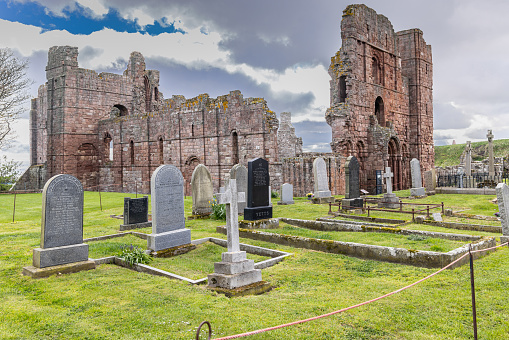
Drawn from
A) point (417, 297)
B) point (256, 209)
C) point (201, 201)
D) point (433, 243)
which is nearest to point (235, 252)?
point (417, 297)

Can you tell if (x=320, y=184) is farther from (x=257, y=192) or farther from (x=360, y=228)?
(x=360, y=228)

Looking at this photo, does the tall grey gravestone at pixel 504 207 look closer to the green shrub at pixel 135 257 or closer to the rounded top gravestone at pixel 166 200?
the rounded top gravestone at pixel 166 200

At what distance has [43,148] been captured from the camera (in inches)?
1773

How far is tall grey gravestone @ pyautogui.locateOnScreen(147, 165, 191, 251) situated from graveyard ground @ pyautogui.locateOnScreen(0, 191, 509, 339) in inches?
28.3

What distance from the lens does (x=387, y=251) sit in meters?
6.86

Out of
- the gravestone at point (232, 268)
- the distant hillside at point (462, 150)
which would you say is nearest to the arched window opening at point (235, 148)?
the gravestone at point (232, 268)

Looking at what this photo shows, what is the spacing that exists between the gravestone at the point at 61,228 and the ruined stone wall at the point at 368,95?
1812 cm

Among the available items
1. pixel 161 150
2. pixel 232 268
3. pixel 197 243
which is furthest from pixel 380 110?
pixel 232 268

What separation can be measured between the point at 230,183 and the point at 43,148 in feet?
154

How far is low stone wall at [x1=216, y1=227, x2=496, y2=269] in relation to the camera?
6.25 m

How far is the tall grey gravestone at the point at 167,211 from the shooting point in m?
8.05

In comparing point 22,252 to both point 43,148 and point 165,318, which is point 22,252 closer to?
point 165,318

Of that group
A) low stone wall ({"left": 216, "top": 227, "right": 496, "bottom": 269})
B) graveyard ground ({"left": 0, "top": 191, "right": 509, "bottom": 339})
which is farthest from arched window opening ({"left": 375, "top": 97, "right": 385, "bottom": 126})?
graveyard ground ({"left": 0, "top": 191, "right": 509, "bottom": 339})

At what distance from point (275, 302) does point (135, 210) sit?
785cm
